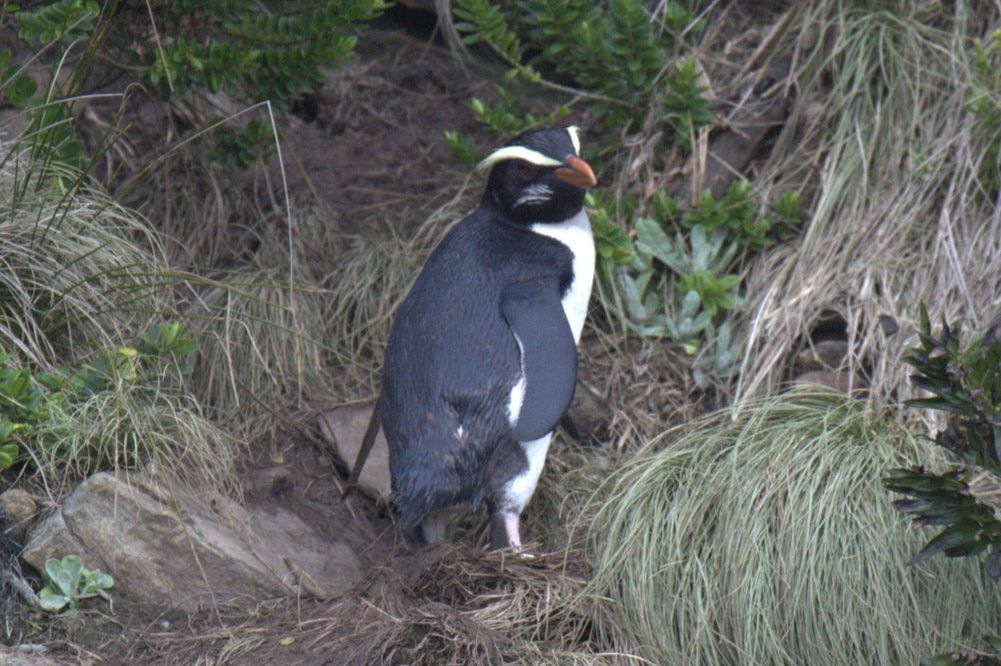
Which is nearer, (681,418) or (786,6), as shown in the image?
(681,418)

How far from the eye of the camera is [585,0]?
3699mm

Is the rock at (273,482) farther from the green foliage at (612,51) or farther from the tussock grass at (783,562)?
the green foliage at (612,51)

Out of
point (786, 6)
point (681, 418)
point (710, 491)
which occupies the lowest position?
point (681, 418)

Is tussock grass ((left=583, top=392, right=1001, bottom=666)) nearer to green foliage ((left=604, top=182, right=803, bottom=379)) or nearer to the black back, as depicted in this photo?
the black back

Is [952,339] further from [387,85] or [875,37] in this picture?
[387,85]

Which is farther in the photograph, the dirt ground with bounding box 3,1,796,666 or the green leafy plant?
the green leafy plant

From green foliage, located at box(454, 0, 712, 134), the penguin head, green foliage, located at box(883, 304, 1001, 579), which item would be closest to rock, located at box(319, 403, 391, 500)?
the penguin head

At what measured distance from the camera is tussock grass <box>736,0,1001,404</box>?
3.37 m

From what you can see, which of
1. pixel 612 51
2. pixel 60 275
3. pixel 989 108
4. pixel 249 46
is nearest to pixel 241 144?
pixel 249 46

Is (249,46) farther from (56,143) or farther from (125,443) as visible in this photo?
(125,443)

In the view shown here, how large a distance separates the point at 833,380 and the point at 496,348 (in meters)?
1.03

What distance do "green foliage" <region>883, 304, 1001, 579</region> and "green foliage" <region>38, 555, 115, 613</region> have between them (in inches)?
66.0

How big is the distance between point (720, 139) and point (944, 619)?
1.81m

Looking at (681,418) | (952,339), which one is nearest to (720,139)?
(681,418)
